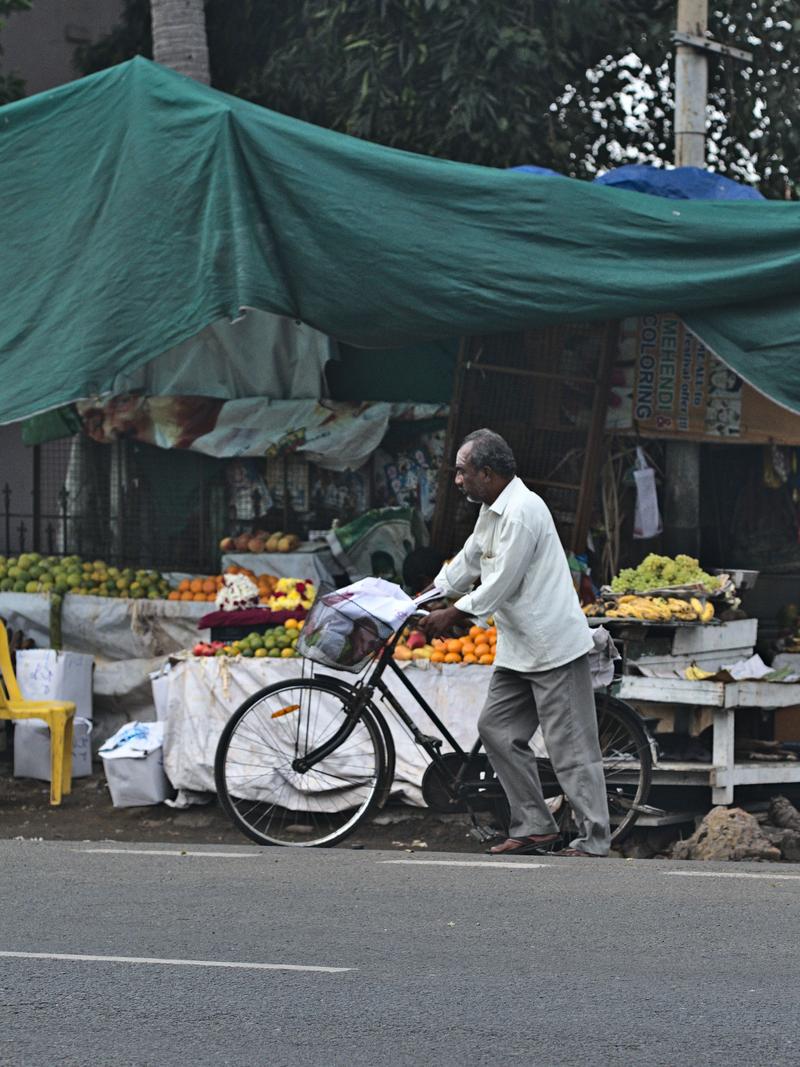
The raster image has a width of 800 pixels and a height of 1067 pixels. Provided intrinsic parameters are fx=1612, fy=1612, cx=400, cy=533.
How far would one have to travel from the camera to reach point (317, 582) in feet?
34.6

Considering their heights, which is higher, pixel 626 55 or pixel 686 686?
pixel 626 55

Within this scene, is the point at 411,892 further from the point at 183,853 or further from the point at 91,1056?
the point at 91,1056

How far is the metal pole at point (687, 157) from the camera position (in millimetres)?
10312

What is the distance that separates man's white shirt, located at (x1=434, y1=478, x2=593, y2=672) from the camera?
6938 millimetres

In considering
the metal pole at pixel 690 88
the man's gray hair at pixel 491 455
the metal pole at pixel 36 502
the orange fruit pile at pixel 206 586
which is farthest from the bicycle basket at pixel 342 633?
the metal pole at pixel 36 502

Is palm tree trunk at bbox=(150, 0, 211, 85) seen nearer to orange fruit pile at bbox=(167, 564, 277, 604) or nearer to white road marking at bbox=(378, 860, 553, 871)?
orange fruit pile at bbox=(167, 564, 277, 604)

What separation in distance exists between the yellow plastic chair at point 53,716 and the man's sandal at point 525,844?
313cm

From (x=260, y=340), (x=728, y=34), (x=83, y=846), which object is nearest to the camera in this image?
(x=83, y=846)

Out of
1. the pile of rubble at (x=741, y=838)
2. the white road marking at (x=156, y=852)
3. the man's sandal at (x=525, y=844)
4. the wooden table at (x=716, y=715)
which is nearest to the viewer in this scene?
the man's sandal at (x=525, y=844)

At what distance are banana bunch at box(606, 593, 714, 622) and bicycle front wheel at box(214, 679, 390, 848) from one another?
5.44 feet

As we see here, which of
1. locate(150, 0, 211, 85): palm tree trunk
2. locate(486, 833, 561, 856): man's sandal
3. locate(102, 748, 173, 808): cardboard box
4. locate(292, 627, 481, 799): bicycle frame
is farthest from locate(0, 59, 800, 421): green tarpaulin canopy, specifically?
locate(150, 0, 211, 85): palm tree trunk

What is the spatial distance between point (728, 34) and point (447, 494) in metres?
5.15

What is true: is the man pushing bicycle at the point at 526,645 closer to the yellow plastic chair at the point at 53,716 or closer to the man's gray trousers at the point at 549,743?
the man's gray trousers at the point at 549,743

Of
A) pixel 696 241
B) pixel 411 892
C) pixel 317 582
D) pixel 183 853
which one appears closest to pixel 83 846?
pixel 183 853
